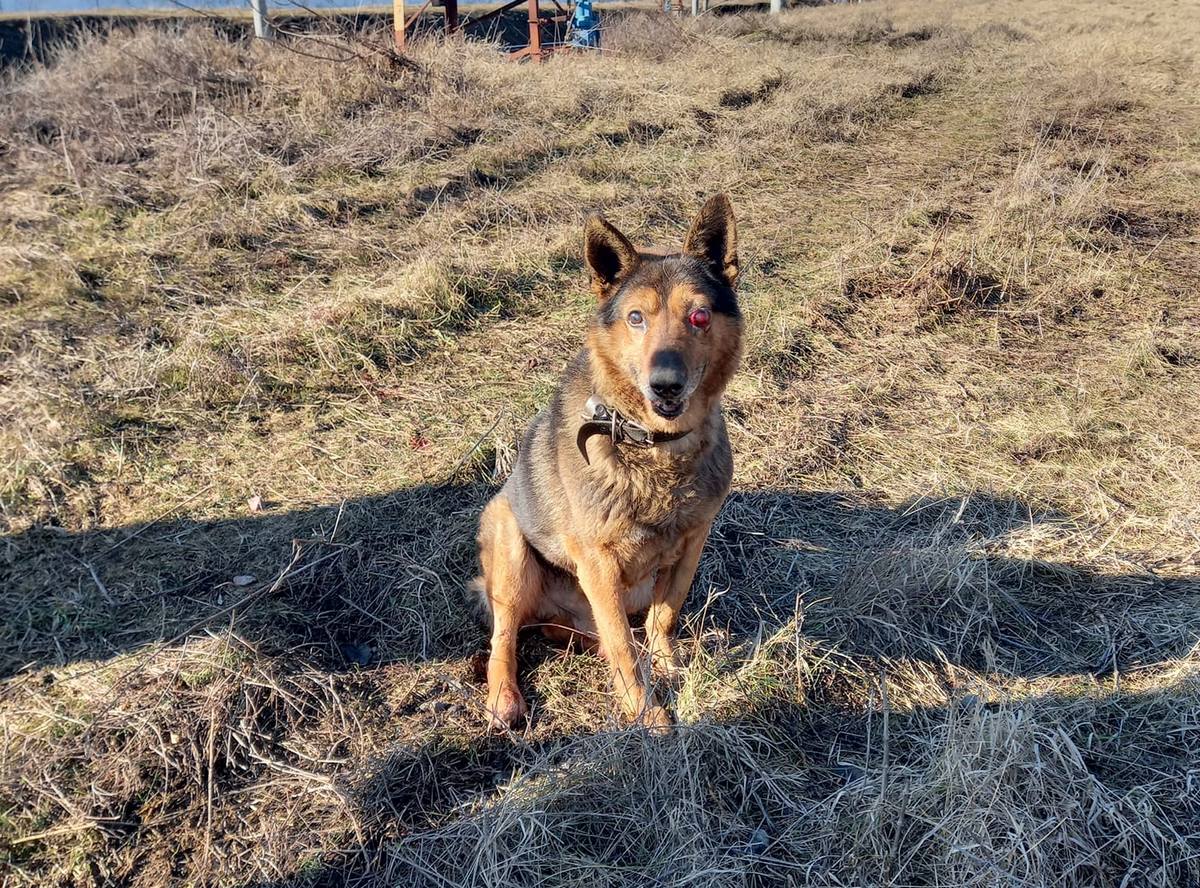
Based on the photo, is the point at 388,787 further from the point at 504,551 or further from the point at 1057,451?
the point at 1057,451

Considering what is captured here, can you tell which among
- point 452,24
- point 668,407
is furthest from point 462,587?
point 452,24

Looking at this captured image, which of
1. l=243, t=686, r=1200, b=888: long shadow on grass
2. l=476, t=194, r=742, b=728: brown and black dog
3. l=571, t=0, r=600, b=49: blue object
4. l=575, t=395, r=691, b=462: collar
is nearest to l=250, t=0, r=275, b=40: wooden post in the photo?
l=571, t=0, r=600, b=49: blue object

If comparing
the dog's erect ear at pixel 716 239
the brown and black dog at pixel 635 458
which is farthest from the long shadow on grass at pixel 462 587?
the dog's erect ear at pixel 716 239

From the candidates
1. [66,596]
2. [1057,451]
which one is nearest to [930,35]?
[1057,451]

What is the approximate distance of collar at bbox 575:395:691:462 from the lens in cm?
341

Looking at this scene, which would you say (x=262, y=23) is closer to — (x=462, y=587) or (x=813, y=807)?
(x=462, y=587)

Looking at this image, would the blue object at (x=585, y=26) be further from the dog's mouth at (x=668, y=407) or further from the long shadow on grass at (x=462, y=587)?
the dog's mouth at (x=668, y=407)

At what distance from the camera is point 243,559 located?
4.31m

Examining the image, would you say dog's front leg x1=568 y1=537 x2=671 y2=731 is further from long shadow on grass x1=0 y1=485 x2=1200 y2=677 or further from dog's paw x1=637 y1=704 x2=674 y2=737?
long shadow on grass x1=0 y1=485 x2=1200 y2=677

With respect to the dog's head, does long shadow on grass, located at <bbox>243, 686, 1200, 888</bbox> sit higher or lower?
lower

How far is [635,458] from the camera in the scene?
11.2ft

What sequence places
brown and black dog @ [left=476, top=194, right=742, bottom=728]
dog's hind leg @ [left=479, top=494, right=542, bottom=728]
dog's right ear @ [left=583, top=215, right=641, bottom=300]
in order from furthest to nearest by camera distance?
dog's hind leg @ [left=479, top=494, right=542, bottom=728] < dog's right ear @ [left=583, top=215, right=641, bottom=300] < brown and black dog @ [left=476, top=194, right=742, bottom=728]

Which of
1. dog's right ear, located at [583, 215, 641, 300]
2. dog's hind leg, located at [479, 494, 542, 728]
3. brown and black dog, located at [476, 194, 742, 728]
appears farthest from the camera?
dog's hind leg, located at [479, 494, 542, 728]

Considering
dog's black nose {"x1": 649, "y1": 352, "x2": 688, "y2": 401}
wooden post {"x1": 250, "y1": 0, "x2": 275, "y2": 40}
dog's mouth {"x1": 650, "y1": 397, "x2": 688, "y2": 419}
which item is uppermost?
wooden post {"x1": 250, "y1": 0, "x2": 275, "y2": 40}
